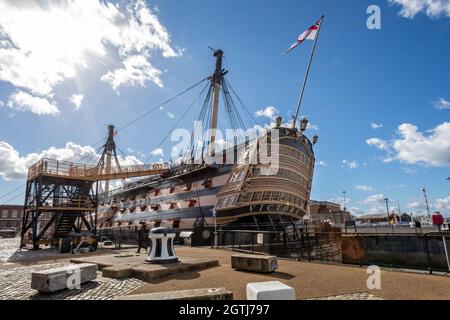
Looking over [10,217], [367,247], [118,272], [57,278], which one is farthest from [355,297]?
[10,217]

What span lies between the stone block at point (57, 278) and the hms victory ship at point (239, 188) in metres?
17.6

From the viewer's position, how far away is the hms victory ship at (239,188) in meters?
26.5

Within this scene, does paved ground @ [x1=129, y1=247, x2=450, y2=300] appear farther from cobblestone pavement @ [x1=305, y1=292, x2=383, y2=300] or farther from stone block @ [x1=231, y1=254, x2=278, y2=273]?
stone block @ [x1=231, y1=254, x2=278, y2=273]

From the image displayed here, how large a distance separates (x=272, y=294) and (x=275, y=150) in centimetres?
2321

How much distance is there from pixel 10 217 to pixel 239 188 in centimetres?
8401

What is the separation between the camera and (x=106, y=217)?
50.9m

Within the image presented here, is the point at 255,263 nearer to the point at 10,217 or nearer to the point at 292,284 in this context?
the point at 292,284

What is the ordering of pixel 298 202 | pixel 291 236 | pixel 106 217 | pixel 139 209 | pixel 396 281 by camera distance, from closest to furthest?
1. pixel 396 281
2. pixel 291 236
3. pixel 298 202
4. pixel 139 209
5. pixel 106 217

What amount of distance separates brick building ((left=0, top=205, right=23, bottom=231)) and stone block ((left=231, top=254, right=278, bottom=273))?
9121cm

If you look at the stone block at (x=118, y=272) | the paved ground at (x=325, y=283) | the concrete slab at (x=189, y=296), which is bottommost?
the paved ground at (x=325, y=283)

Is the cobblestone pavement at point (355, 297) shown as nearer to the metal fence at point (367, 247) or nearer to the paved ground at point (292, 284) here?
the paved ground at point (292, 284)

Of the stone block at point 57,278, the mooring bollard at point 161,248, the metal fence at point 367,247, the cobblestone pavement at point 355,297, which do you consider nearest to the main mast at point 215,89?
the metal fence at point 367,247
